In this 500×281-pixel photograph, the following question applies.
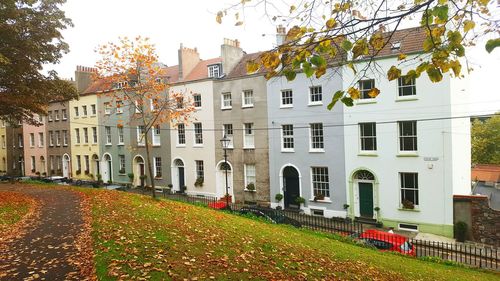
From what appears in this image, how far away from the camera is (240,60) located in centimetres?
3466

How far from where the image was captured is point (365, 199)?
25359 mm

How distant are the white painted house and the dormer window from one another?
41.8 feet

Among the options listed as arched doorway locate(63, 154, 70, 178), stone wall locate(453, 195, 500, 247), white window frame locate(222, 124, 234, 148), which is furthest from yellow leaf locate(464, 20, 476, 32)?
arched doorway locate(63, 154, 70, 178)

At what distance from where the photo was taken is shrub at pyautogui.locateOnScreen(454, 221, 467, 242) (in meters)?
21.5

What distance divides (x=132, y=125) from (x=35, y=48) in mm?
22989

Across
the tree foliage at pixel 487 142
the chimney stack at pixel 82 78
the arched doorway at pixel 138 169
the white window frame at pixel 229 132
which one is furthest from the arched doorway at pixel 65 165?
the tree foliage at pixel 487 142

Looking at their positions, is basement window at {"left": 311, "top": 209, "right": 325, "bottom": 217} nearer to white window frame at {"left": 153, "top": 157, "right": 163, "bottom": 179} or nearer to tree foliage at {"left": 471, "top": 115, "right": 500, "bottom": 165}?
white window frame at {"left": 153, "top": 157, "right": 163, "bottom": 179}

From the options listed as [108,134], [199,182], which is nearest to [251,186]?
[199,182]

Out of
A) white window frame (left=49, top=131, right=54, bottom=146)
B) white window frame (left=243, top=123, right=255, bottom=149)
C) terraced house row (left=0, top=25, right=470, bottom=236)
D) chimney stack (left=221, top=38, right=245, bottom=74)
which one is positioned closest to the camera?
terraced house row (left=0, top=25, right=470, bottom=236)

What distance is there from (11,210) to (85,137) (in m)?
32.6

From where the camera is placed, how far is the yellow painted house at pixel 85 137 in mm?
44312

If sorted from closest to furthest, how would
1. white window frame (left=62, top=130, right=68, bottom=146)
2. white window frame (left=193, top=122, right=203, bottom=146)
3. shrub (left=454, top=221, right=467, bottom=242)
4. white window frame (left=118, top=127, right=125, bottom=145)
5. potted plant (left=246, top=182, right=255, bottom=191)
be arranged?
shrub (left=454, top=221, right=467, bottom=242) < potted plant (left=246, top=182, right=255, bottom=191) < white window frame (left=193, top=122, right=203, bottom=146) < white window frame (left=118, top=127, right=125, bottom=145) < white window frame (left=62, top=130, right=68, bottom=146)

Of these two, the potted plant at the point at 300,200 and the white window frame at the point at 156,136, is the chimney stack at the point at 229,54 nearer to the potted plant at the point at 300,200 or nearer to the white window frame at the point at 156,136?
the white window frame at the point at 156,136

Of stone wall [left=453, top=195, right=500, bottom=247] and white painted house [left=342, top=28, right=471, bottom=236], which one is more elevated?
white painted house [left=342, top=28, right=471, bottom=236]
